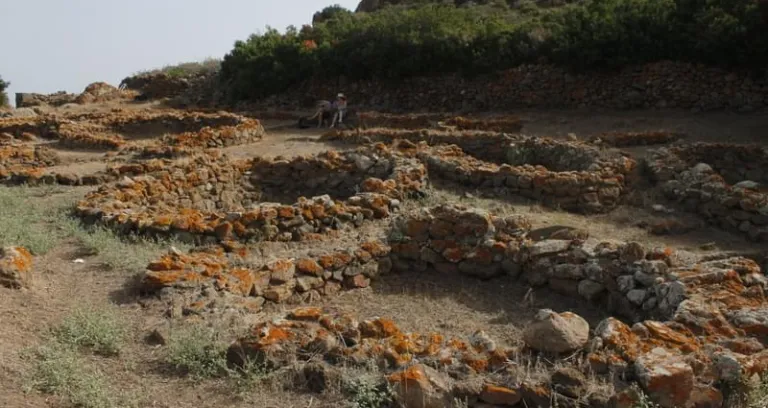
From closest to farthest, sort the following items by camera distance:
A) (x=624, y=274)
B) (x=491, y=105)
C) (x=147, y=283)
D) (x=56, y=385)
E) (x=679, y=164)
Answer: (x=56, y=385)
(x=147, y=283)
(x=624, y=274)
(x=679, y=164)
(x=491, y=105)

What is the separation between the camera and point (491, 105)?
21000 mm

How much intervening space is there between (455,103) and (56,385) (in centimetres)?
1860

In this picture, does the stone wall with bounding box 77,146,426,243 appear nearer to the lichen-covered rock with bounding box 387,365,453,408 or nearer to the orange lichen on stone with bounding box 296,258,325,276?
the orange lichen on stone with bounding box 296,258,325,276

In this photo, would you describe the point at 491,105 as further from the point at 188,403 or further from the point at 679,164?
the point at 188,403

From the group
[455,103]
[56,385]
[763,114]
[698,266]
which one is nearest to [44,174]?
[56,385]

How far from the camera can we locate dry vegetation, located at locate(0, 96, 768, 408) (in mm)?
4281

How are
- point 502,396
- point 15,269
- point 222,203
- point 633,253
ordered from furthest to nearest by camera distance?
point 222,203 → point 633,253 → point 15,269 → point 502,396

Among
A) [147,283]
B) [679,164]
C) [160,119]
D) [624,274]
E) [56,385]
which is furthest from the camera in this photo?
[160,119]

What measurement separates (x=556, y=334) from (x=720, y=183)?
21.1 feet

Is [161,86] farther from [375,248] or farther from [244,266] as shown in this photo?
[244,266]

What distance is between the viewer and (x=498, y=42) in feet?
70.9

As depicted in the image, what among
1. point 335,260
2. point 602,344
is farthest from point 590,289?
point 335,260

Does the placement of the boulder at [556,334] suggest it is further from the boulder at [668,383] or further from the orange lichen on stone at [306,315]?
the orange lichen on stone at [306,315]

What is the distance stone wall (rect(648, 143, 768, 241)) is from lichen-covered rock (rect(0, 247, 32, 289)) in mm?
8209
